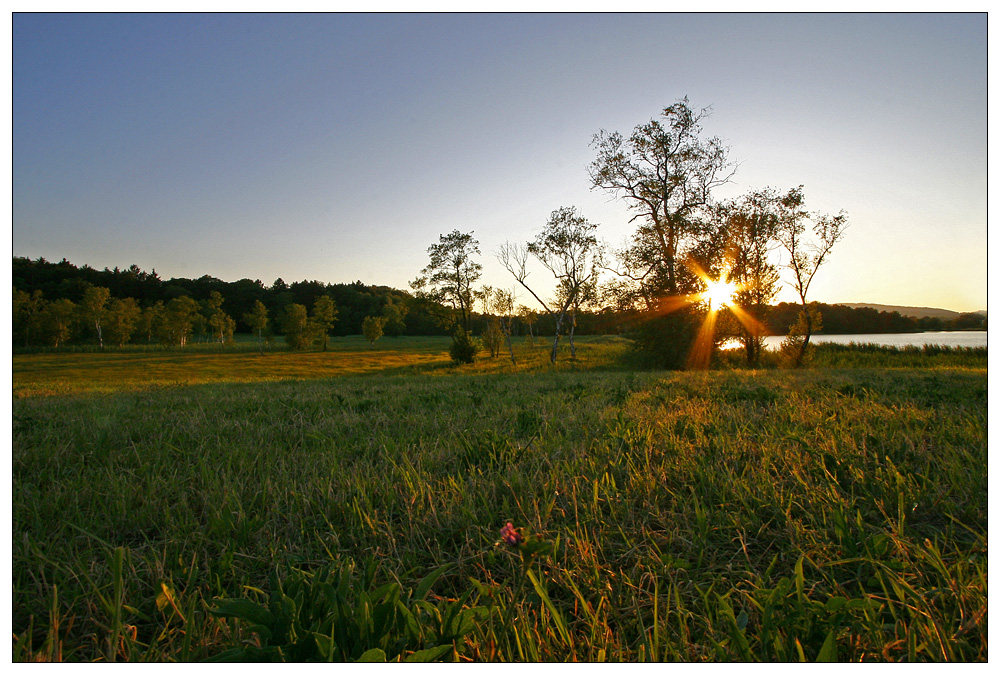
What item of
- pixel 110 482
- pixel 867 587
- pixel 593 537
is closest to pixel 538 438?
pixel 593 537

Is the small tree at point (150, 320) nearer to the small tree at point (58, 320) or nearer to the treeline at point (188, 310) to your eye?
the treeline at point (188, 310)

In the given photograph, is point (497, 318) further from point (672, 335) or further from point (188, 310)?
point (188, 310)

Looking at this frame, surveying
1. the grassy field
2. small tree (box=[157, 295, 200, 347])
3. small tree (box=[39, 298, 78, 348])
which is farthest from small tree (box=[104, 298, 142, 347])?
the grassy field

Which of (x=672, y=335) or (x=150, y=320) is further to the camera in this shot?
(x=150, y=320)

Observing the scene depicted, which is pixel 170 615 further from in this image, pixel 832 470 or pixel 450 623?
pixel 832 470

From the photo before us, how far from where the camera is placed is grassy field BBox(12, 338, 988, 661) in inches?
39.2

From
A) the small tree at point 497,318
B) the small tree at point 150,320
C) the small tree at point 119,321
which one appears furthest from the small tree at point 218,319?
the small tree at point 497,318

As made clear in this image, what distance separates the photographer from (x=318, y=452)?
256cm

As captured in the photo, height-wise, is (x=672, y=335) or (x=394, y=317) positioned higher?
(x=394, y=317)

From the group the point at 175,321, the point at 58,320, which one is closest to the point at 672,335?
the point at 58,320

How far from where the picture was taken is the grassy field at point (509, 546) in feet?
3.26

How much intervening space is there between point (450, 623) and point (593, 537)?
27.1 inches

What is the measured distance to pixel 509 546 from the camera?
3.87 ft
